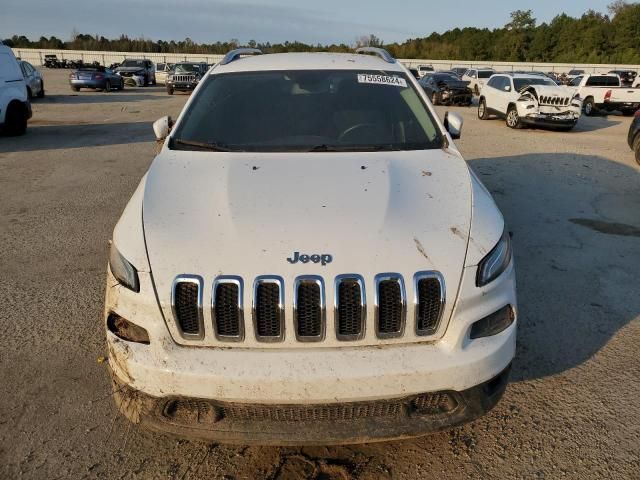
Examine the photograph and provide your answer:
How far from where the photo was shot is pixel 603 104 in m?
18.9

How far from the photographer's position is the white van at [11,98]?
11312 mm

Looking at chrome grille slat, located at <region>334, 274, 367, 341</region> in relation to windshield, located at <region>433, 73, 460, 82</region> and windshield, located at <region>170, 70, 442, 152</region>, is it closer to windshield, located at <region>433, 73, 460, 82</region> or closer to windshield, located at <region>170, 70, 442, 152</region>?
windshield, located at <region>170, 70, 442, 152</region>

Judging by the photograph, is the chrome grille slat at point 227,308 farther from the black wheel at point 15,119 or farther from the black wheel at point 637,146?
the black wheel at point 15,119

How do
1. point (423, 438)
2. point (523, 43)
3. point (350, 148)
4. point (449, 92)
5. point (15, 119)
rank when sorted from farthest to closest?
1. point (523, 43)
2. point (449, 92)
3. point (15, 119)
4. point (350, 148)
5. point (423, 438)

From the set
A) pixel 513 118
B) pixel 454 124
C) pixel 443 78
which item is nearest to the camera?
pixel 454 124

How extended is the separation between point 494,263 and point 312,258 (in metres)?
0.83

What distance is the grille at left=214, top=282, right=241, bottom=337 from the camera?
204 cm

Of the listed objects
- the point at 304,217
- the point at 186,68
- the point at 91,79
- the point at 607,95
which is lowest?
the point at 91,79

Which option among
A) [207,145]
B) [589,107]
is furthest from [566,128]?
[207,145]

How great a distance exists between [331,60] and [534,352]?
2603 mm

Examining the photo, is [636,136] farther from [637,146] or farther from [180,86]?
[180,86]

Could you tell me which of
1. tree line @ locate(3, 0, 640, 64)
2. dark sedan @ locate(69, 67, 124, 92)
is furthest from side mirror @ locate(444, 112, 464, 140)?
tree line @ locate(3, 0, 640, 64)

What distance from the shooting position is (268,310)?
204 cm

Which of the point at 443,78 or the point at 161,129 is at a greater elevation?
the point at 161,129
